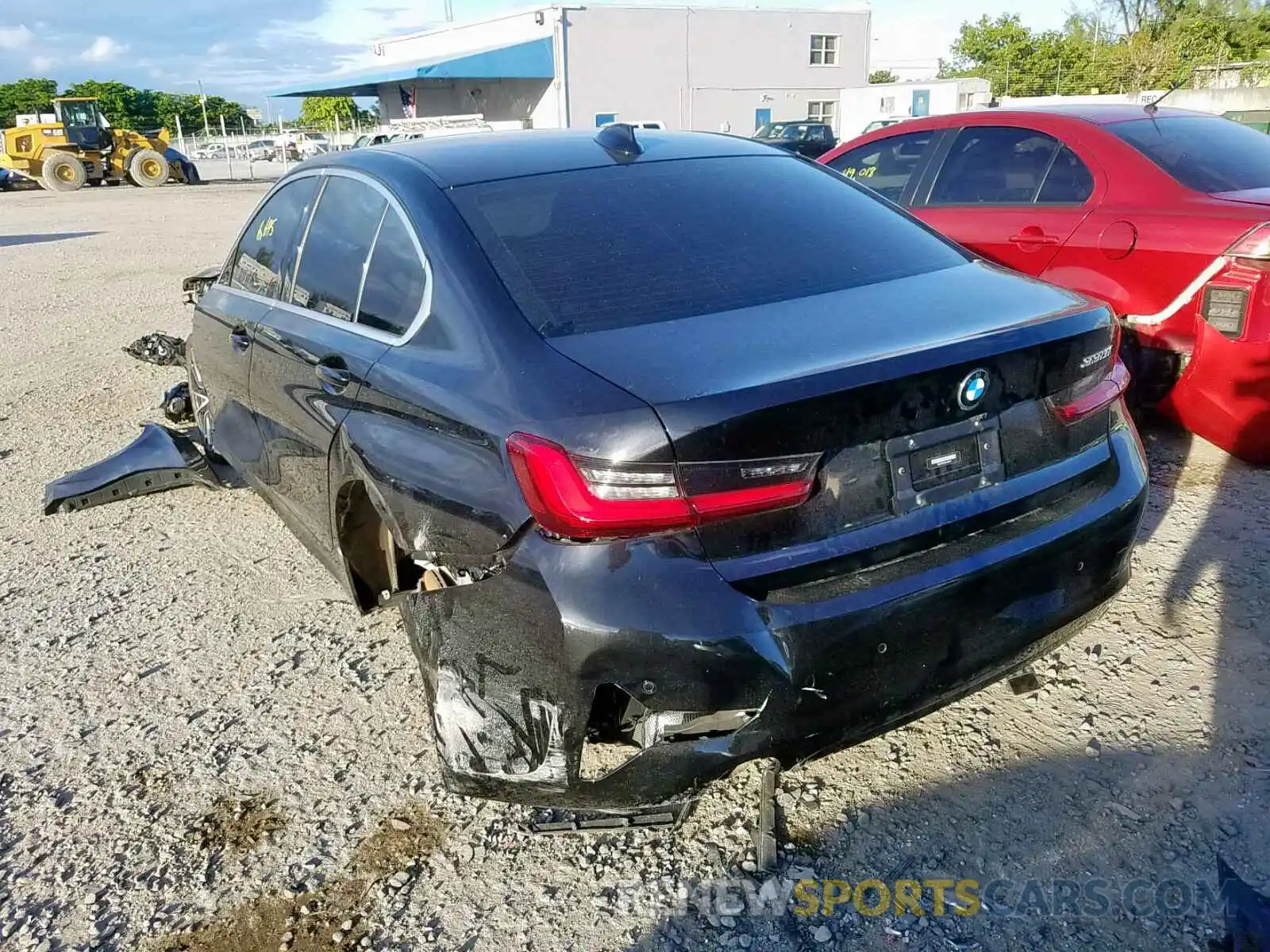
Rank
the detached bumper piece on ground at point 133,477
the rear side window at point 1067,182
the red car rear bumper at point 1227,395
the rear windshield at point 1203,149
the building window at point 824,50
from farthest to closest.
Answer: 1. the building window at point 824,50
2. the rear side window at point 1067,182
3. the detached bumper piece on ground at point 133,477
4. the rear windshield at point 1203,149
5. the red car rear bumper at point 1227,395

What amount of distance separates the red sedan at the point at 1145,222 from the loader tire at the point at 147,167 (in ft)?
103

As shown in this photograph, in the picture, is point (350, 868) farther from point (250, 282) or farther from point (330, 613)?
point (250, 282)

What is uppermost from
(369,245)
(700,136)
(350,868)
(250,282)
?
(700,136)

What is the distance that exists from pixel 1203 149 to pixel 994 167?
0.99m

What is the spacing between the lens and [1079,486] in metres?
2.46

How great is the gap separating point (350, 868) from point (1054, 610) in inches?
71.2

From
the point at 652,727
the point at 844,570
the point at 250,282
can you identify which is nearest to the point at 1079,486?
the point at 844,570

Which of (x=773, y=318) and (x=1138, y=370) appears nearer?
(x=773, y=318)

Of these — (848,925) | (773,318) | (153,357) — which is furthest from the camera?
(153,357)

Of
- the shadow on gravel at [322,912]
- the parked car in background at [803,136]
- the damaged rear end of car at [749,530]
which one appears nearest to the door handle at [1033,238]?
the damaged rear end of car at [749,530]

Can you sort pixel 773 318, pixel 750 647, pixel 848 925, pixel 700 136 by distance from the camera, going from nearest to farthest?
pixel 750 647 → pixel 848 925 → pixel 773 318 → pixel 700 136

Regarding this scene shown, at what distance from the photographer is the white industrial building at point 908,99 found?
34875 mm

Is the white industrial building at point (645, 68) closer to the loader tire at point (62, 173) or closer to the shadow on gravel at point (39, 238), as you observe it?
the loader tire at point (62, 173)

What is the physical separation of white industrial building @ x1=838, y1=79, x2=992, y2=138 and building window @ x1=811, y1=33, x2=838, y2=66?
301 cm
